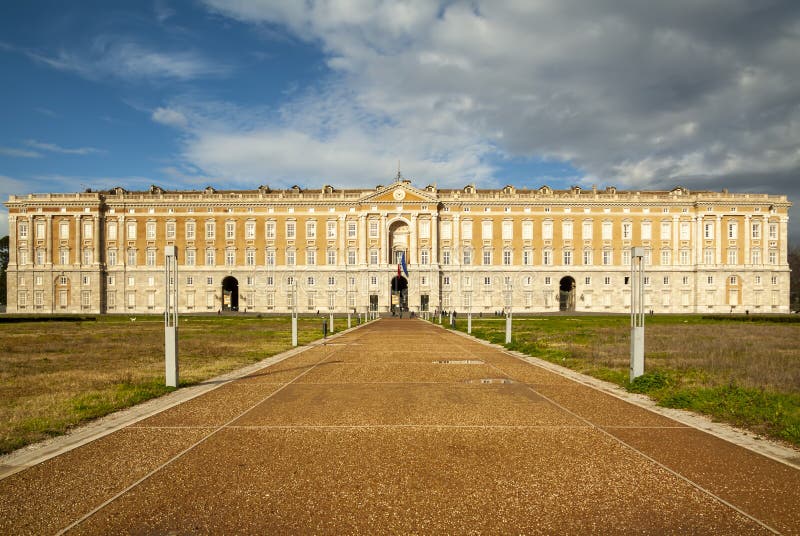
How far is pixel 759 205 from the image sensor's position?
265ft

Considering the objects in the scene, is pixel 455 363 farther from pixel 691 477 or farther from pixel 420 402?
pixel 691 477

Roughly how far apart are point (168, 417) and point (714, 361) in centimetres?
1682

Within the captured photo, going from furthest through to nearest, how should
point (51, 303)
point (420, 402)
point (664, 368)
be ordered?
point (51, 303)
point (664, 368)
point (420, 402)

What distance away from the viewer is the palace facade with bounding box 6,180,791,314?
261ft

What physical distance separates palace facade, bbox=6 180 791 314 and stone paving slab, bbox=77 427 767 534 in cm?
7135

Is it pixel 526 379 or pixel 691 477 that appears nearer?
pixel 691 477

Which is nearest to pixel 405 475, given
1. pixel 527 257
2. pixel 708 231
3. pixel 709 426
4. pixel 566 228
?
pixel 709 426

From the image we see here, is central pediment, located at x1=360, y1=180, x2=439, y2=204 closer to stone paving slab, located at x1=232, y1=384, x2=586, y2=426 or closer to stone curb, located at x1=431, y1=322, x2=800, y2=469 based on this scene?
stone curb, located at x1=431, y1=322, x2=800, y2=469

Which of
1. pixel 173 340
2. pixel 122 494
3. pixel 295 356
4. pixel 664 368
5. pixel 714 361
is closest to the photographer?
pixel 122 494

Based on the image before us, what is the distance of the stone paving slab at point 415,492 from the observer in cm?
520

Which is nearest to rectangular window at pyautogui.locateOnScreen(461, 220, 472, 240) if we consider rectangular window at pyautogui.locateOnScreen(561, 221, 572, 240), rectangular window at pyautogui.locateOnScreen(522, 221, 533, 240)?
rectangular window at pyautogui.locateOnScreen(522, 221, 533, 240)

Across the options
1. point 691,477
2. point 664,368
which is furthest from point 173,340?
point 664,368

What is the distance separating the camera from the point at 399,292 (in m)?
81.4

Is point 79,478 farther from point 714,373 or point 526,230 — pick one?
point 526,230
